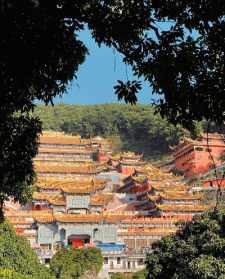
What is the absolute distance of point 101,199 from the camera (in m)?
42.3

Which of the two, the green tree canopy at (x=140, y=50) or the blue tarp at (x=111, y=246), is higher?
the green tree canopy at (x=140, y=50)

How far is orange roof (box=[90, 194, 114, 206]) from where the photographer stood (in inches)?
1635

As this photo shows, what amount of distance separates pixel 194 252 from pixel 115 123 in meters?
59.5

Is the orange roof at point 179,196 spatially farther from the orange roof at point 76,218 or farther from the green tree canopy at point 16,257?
the green tree canopy at point 16,257

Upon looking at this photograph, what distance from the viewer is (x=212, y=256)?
19.0m

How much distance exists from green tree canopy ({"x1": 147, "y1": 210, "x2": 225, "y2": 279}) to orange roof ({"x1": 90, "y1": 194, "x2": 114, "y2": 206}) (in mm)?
19029

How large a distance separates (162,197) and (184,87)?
120ft

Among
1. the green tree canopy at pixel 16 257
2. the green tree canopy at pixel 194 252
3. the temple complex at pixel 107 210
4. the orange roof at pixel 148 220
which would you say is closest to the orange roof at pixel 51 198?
the temple complex at pixel 107 210

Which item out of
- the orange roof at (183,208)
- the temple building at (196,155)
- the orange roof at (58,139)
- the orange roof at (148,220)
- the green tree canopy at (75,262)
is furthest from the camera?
the orange roof at (58,139)

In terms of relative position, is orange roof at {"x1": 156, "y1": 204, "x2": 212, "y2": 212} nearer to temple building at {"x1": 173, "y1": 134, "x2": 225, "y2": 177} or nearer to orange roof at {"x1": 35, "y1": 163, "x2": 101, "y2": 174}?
temple building at {"x1": 173, "y1": 134, "x2": 225, "y2": 177}

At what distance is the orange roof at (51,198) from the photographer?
40.9m

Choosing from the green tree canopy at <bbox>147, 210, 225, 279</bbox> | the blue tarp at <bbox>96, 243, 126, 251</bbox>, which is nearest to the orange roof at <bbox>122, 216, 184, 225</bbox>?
the blue tarp at <bbox>96, 243, 126, 251</bbox>

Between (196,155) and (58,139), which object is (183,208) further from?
(58,139)

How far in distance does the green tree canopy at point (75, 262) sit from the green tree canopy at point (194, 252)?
26.7ft
